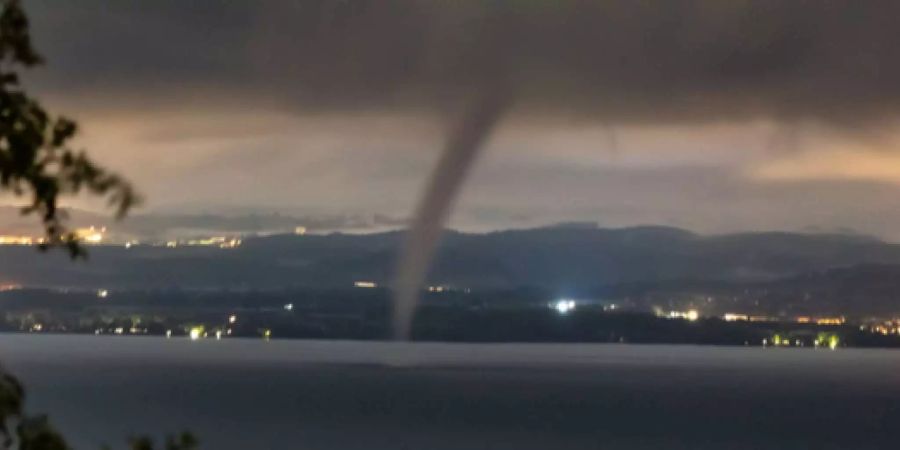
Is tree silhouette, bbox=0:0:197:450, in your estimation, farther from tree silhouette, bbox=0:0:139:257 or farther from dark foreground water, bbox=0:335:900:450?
dark foreground water, bbox=0:335:900:450

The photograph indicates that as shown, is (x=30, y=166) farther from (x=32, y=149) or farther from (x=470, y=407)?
(x=470, y=407)

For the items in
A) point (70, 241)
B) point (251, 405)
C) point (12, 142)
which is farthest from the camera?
point (251, 405)

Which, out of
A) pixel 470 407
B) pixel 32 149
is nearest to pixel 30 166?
pixel 32 149

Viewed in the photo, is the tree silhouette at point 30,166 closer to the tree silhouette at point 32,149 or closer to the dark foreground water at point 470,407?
the tree silhouette at point 32,149

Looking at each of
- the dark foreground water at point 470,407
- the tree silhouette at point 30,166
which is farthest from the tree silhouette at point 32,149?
the dark foreground water at point 470,407

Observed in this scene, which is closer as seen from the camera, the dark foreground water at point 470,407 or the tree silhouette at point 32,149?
the tree silhouette at point 32,149

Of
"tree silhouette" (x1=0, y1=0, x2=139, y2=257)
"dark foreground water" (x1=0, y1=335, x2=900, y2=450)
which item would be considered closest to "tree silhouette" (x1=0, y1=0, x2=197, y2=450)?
"tree silhouette" (x1=0, y1=0, x2=139, y2=257)

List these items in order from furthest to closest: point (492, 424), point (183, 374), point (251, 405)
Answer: point (183, 374) < point (251, 405) < point (492, 424)

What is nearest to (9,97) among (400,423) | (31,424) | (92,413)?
(31,424)

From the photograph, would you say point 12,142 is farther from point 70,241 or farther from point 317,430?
point 317,430
